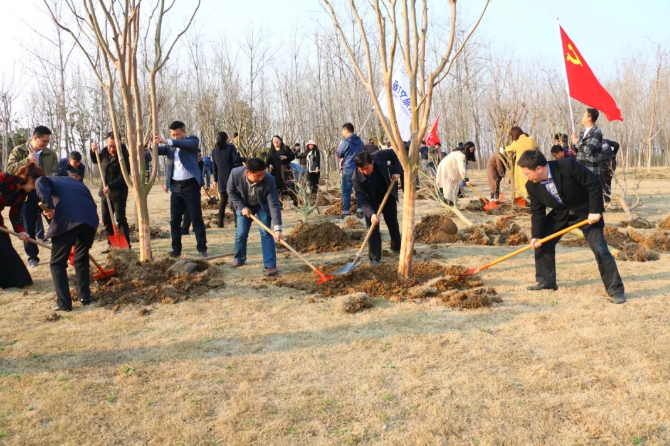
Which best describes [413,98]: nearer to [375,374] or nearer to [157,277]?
[375,374]

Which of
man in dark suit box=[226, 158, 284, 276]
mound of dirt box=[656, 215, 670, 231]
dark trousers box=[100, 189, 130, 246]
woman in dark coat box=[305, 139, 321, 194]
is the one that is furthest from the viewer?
woman in dark coat box=[305, 139, 321, 194]

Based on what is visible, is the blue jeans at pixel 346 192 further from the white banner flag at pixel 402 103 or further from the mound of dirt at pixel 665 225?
the mound of dirt at pixel 665 225

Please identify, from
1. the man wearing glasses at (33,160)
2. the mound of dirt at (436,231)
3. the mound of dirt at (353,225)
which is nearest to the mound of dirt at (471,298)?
the mound of dirt at (436,231)

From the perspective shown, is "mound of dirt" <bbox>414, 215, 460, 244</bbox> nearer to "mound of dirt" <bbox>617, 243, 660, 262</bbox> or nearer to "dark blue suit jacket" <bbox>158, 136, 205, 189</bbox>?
"mound of dirt" <bbox>617, 243, 660, 262</bbox>

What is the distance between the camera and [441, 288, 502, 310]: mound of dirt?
444cm

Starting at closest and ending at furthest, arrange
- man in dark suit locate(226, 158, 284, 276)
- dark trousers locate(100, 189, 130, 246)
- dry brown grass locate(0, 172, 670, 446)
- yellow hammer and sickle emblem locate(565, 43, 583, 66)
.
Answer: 1. dry brown grass locate(0, 172, 670, 446)
2. man in dark suit locate(226, 158, 284, 276)
3. dark trousers locate(100, 189, 130, 246)
4. yellow hammer and sickle emblem locate(565, 43, 583, 66)

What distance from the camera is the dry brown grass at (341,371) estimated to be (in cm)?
257

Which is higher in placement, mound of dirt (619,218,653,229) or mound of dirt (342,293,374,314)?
mound of dirt (619,218,653,229)

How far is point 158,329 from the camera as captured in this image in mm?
4160

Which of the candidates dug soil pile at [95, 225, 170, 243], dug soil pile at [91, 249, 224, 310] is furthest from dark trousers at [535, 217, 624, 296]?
dug soil pile at [95, 225, 170, 243]

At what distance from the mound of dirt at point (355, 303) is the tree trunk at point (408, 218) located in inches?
30.2

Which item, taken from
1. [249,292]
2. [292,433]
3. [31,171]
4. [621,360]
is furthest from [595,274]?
[31,171]

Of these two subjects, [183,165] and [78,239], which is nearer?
[78,239]

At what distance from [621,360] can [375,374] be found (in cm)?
159
